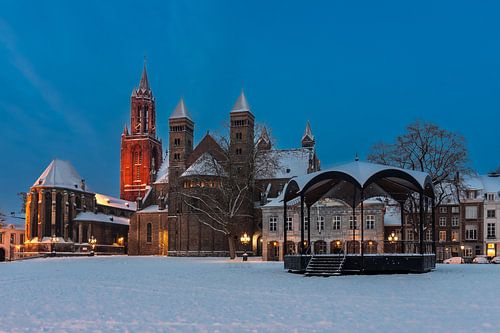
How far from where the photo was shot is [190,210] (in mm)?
87812

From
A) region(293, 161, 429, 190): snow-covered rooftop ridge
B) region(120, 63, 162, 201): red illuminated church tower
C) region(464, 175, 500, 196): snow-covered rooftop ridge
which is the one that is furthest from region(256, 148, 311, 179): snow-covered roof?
region(293, 161, 429, 190): snow-covered rooftop ridge

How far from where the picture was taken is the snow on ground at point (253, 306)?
14672 millimetres

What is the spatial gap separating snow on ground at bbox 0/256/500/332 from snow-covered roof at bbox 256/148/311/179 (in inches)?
2599

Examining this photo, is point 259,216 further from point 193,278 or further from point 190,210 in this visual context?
point 193,278

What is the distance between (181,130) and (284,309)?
80.0 meters

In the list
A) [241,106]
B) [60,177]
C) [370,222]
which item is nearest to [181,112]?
[241,106]

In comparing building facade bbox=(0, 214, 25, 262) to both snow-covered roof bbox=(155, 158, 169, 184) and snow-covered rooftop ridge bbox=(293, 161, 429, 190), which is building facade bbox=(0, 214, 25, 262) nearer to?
snow-covered roof bbox=(155, 158, 169, 184)

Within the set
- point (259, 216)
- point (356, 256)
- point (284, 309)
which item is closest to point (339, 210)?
point (259, 216)

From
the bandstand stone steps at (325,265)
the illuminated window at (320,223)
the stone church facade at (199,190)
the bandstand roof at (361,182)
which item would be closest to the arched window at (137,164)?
the stone church facade at (199,190)

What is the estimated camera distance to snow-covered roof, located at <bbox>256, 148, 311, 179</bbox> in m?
94.0

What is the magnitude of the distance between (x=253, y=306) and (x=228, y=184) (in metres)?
52.0

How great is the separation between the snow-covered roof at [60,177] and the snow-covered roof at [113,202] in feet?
20.2

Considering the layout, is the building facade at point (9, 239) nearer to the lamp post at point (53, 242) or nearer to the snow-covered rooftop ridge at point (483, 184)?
the lamp post at point (53, 242)

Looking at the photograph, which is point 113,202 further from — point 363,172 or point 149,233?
point 363,172
